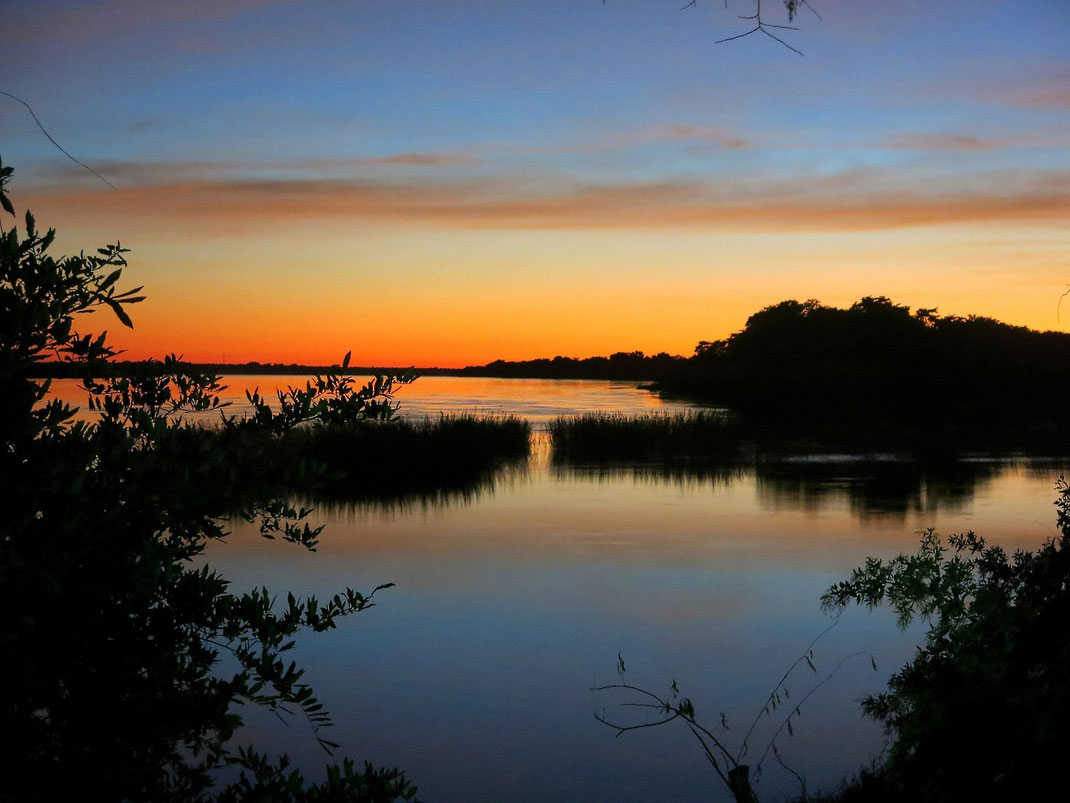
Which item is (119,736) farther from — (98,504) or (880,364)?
(880,364)

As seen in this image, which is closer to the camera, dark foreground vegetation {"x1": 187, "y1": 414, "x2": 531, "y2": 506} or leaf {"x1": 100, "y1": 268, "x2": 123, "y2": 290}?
leaf {"x1": 100, "y1": 268, "x2": 123, "y2": 290}

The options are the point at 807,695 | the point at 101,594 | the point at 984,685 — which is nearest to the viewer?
the point at 101,594

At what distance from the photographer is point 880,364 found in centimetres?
5891

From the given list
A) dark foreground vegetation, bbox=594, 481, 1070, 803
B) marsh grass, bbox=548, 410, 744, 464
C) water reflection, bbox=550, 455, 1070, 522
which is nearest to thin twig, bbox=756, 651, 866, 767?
dark foreground vegetation, bbox=594, 481, 1070, 803

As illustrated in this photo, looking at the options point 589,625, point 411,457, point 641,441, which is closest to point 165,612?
point 589,625

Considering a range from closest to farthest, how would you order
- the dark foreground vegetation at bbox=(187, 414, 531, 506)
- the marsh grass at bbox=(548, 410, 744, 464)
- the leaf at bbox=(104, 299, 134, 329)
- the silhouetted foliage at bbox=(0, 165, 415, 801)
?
1. the silhouetted foliage at bbox=(0, 165, 415, 801)
2. the leaf at bbox=(104, 299, 134, 329)
3. the dark foreground vegetation at bbox=(187, 414, 531, 506)
4. the marsh grass at bbox=(548, 410, 744, 464)

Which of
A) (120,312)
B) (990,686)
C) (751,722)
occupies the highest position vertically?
(120,312)

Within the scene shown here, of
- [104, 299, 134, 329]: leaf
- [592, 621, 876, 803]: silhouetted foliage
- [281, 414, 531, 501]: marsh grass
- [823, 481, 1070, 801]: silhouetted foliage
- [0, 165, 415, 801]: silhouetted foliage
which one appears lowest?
[592, 621, 876, 803]: silhouetted foliage

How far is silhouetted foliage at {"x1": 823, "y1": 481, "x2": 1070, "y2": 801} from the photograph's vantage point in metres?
3.61

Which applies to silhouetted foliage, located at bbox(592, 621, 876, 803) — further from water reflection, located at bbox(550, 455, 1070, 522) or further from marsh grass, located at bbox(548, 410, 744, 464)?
marsh grass, located at bbox(548, 410, 744, 464)

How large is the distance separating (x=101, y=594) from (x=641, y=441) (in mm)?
27253

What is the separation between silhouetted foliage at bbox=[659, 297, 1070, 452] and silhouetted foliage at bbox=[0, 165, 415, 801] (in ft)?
109

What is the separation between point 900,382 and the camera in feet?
164

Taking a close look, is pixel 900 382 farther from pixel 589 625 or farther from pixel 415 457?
pixel 589 625
